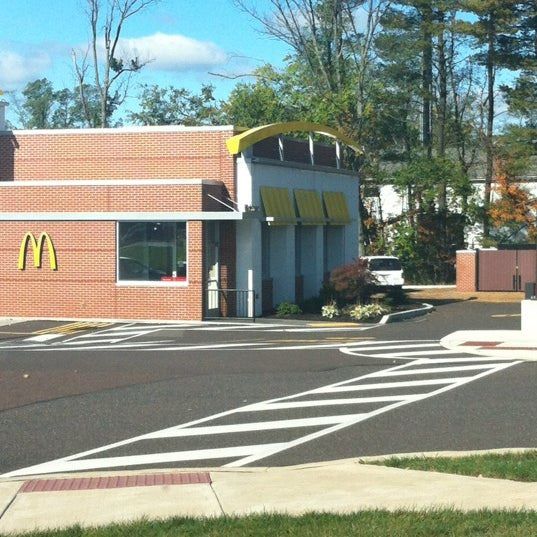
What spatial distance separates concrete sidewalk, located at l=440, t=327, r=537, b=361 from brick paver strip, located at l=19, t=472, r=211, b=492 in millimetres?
12896

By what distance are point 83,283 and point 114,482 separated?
22110 mm

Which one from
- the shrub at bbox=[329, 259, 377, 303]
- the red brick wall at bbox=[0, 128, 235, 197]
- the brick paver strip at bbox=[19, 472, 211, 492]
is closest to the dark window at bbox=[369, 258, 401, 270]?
the shrub at bbox=[329, 259, 377, 303]

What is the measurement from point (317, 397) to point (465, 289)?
33.4 meters

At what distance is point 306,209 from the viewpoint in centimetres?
3744

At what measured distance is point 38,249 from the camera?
107 feet

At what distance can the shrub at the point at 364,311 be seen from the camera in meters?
32.2

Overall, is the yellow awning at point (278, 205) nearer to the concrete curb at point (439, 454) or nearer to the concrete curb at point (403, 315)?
the concrete curb at point (403, 315)

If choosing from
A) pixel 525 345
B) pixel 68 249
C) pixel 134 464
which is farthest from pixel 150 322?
pixel 134 464

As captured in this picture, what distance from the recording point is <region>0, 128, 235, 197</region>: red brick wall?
33562mm

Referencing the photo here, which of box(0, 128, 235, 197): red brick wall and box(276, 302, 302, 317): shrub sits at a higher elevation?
box(0, 128, 235, 197): red brick wall

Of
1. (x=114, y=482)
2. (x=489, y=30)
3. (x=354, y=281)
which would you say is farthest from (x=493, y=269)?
(x=114, y=482)

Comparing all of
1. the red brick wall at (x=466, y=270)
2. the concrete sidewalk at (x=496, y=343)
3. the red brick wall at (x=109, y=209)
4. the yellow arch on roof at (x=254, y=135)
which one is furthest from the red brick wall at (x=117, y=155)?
the red brick wall at (x=466, y=270)

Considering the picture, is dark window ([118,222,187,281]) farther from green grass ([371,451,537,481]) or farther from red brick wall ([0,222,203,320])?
green grass ([371,451,537,481])

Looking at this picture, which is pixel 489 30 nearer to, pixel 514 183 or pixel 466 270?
pixel 514 183
